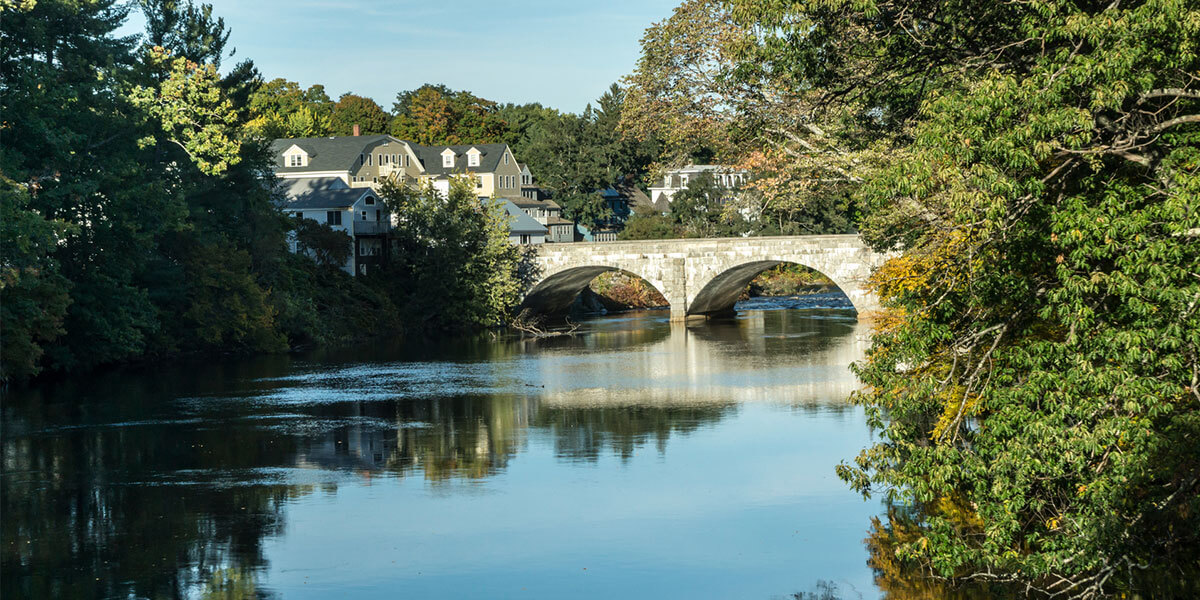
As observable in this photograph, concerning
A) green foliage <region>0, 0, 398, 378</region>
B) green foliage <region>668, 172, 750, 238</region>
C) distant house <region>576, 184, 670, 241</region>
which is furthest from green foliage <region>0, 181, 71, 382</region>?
distant house <region>576, 184, 670, 241</region>

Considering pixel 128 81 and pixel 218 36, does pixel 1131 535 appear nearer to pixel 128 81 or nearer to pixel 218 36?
pixel 128 81

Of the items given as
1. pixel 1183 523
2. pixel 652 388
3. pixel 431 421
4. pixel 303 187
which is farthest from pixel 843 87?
pixel 303 187

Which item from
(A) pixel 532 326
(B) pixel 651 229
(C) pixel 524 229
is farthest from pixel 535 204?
(A) pixel 532 326

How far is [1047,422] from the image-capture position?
42.4 feet

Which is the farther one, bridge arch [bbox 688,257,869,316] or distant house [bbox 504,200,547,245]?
distant house [bbox 504,200,547,245]

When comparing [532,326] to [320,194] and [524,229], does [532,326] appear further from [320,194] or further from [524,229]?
[320,194]

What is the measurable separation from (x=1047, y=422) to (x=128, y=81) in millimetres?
38407

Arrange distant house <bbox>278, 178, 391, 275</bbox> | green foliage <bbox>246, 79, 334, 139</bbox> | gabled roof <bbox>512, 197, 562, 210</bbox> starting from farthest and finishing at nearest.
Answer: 1. green foliage <bbox>246, 79, 334, 139</bbox>
2. gabled roof <bbox>512, 197, 562, 210</bbox>
3. distant house <bbox>278, 178, 391, 275</bbox>

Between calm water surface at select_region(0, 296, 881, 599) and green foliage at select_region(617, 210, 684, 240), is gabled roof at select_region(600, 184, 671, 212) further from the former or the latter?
calm water surface at select_region(0, 296, 881, 599)

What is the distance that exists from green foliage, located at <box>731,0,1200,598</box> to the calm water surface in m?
4.00

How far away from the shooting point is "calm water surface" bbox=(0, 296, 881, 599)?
18516mm

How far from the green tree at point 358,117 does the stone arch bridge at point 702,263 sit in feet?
171

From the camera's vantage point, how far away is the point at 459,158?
102 meters

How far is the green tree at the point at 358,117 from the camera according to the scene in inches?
4621
